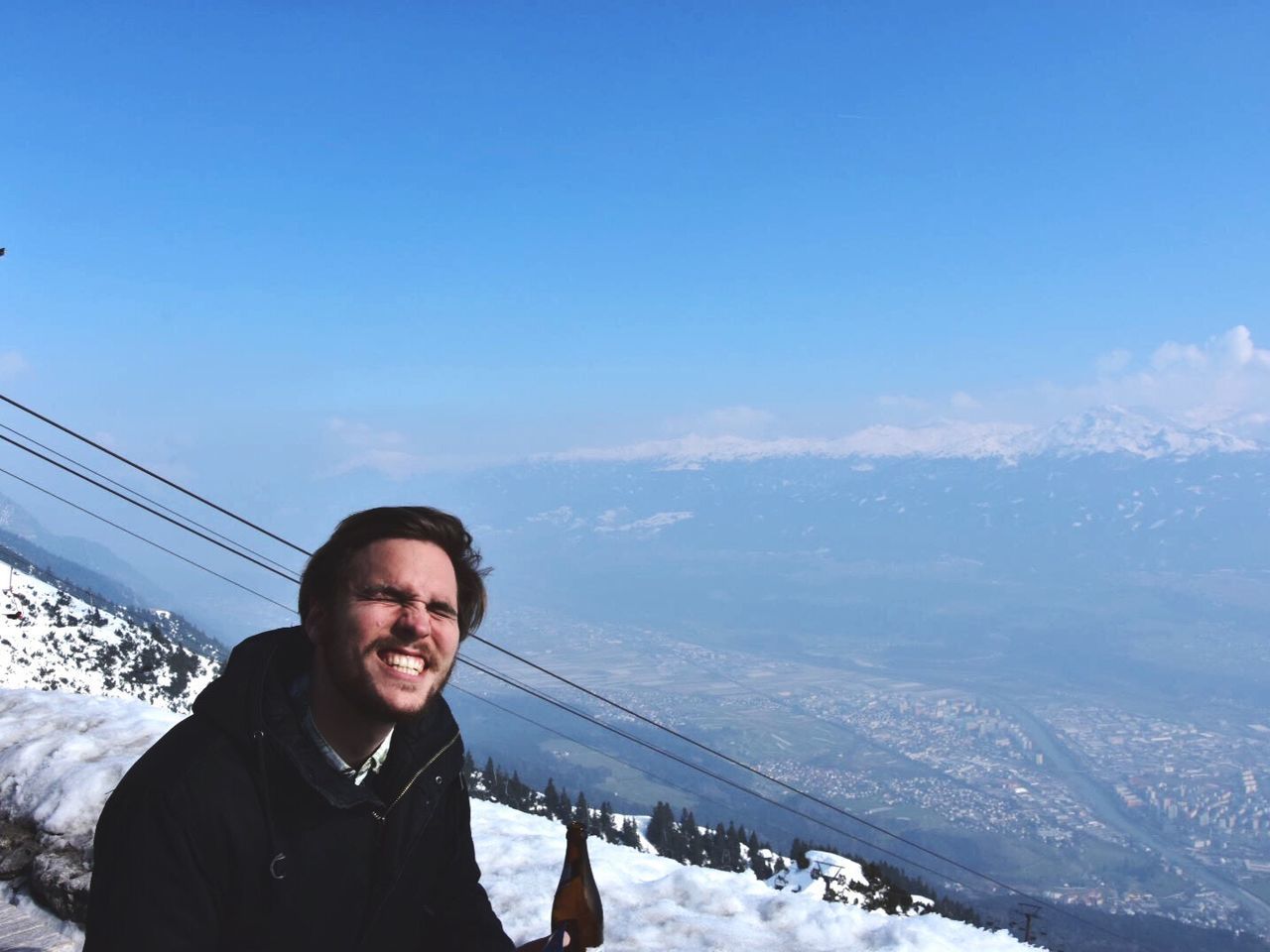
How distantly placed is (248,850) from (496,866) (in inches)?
177

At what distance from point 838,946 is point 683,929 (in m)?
0.90

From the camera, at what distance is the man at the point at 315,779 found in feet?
6.62

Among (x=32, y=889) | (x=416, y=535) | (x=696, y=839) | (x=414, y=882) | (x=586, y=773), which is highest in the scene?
(x=416, y=535)

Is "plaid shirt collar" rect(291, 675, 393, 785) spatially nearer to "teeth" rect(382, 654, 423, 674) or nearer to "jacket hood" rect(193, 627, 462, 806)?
"jacket hood" rect(193, 627, 462, 806)

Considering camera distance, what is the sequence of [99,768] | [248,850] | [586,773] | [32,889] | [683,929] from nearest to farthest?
[248,850] < [32,889] < [683,929] < [99,768] < [586,773]

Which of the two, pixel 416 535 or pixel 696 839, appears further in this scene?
pixel 696 839

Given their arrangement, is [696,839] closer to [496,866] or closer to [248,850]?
[496,866]

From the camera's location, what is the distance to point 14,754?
20.5ft

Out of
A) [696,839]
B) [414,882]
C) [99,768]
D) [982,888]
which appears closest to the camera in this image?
[414,882]

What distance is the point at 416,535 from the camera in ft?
8.18

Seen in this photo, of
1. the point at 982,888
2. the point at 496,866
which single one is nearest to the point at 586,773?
the point at 982,888

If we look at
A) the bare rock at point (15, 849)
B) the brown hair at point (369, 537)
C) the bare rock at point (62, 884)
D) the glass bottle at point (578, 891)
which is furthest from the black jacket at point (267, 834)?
the bare rock at point (15, 849)

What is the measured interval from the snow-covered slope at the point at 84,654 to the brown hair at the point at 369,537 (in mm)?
63535

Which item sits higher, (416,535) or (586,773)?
(416,535)
